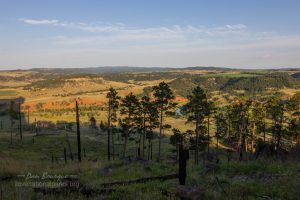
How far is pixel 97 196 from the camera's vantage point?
807 centimetres

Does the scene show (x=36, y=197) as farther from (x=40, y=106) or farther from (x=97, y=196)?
(x=40, y=106)

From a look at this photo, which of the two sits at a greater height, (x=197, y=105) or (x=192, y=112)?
(x=197, y=105)

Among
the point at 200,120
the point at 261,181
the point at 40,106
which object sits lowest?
the point at 40,106

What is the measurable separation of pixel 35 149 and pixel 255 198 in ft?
203

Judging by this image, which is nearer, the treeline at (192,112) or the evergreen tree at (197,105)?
the evergreen tree at (197,105)

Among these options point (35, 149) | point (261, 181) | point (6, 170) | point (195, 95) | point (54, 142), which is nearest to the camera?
point (261, 181)

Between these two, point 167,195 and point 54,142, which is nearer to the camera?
point 167,195

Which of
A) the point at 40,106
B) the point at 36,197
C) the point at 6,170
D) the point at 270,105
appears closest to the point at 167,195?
the point at 36,197

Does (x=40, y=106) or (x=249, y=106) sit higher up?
(x=249, y=106)

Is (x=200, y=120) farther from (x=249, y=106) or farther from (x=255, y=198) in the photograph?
(x=255, y=198)

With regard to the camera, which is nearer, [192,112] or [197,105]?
[197,105]

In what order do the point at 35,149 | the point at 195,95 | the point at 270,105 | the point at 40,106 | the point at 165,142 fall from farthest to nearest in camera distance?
the point at 40,106 → the point at 165,142 → the point at 35,149 → the point at 270,105 → the point at 195,95

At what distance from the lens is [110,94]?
1895 inches

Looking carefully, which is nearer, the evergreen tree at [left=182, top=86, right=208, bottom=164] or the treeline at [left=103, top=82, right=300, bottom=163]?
the evergreen tree at [left=182, top=86, right=208, bottom=164]
